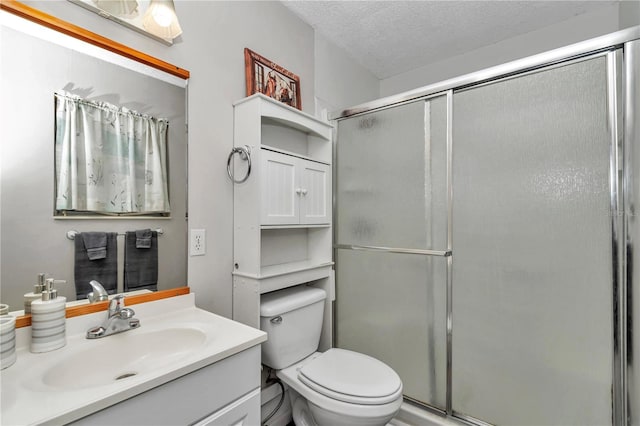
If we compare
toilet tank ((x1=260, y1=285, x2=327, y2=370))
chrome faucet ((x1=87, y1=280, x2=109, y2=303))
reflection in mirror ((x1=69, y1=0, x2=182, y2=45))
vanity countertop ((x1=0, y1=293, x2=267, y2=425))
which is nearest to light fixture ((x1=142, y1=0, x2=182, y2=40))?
reflection in mirror ((x1=69, y1=0, x2=182, y2=45))

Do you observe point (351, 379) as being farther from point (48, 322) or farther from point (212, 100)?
point (212, 100)

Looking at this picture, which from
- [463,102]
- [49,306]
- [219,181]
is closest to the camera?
[49,306]

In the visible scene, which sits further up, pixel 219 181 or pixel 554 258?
pixel 219 181

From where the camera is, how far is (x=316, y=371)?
57.1 inches

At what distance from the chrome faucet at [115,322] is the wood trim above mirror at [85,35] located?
0.90 m

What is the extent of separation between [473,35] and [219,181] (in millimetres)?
1951

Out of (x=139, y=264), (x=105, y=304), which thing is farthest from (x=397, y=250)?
(x=105, y=304)

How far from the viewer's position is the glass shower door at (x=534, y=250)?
50.7 inches

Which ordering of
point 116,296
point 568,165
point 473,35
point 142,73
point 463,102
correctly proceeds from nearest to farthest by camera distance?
point 116,296, point 142,73, point 568,165, point 463,102, point 473,35

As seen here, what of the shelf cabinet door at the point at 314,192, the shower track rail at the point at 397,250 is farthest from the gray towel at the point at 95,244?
the shower track rail at the point at 397,250

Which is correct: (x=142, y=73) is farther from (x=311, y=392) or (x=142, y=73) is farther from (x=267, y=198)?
(x=311, y=392)

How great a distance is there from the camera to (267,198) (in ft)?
4.99

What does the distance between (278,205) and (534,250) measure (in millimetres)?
1223

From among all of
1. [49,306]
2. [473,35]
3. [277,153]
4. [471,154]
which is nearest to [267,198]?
[277,153]
